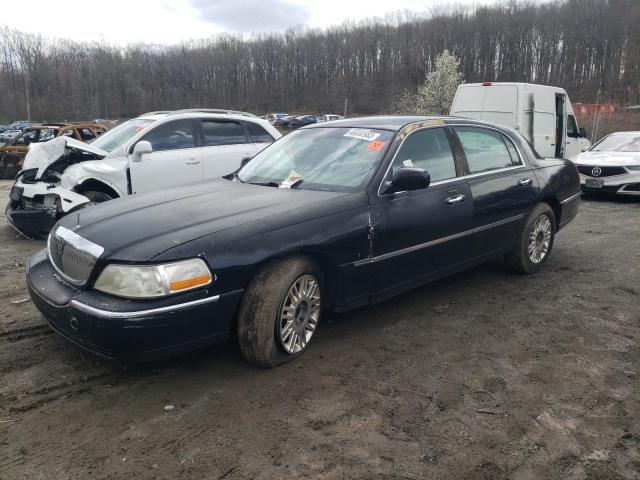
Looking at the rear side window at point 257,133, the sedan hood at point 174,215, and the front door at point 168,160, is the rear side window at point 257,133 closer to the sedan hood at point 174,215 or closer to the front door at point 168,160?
the front door at point 168,160

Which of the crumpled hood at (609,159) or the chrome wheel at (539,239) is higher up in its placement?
the crumpled hood at (609,159)

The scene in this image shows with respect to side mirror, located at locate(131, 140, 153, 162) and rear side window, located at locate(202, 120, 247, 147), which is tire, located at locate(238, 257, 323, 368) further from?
rear side window, located at locate(202, 120, 247, 147)

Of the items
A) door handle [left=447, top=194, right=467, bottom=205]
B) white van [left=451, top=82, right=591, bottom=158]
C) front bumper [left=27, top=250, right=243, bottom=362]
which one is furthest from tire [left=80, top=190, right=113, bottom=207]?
white van [left=451, top=82, right=591, bottom=158]

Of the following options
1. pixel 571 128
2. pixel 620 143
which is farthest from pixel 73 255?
pixel 571 128

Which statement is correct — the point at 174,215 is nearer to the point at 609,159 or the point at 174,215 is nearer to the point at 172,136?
the point at 172,136

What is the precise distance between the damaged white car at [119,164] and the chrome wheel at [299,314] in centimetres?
402

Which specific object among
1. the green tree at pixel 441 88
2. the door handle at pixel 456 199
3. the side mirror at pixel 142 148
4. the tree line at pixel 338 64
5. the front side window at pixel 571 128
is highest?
the tree line at pixel 338 64

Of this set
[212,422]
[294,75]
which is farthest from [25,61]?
[212,422]

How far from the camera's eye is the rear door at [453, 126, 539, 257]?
4.65 meters

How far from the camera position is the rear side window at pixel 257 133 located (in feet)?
26.6

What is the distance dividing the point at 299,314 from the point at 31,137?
47.7 feet

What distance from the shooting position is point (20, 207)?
6.88m

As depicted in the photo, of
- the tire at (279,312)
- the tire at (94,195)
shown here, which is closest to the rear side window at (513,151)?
the tire at (279,312)

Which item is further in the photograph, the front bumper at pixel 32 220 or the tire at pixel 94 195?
the tire at pixel 94 195
